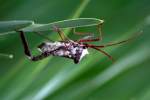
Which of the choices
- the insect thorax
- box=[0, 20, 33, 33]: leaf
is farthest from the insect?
box=[0, 20, 33, 33]: leaf

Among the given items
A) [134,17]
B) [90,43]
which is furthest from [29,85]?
[134,17]

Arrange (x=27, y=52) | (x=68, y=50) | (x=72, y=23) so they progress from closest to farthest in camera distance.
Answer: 1. (x=72, y=23)
2. (x=27, y=52)
3. (x=68, y=50)

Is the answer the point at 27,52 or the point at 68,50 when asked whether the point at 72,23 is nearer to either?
the point at 27,52

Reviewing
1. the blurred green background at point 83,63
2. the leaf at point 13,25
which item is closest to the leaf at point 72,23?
the leaf at point 13,25

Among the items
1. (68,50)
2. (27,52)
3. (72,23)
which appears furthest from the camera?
(68,50)

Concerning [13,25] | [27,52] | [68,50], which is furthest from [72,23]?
[68,50]

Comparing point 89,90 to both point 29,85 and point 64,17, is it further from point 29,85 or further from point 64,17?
point 64,17

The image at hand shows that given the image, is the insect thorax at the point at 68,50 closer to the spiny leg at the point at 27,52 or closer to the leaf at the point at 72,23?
the spiny leg at the point at 27,52
